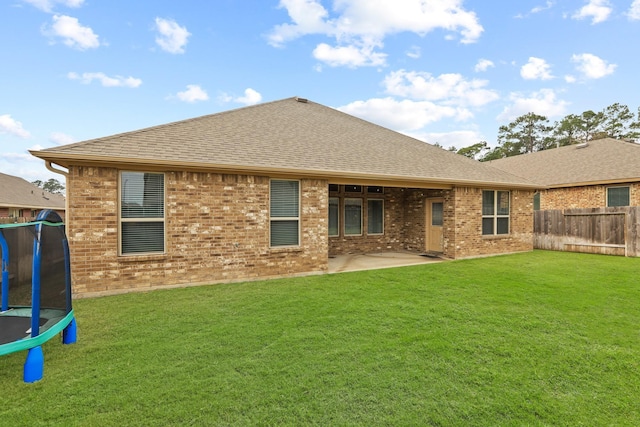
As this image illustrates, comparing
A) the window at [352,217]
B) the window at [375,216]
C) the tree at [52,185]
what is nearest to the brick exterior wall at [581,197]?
the window at [375,216]

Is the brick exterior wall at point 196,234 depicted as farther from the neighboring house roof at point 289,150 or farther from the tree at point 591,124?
the tree at point 591,124

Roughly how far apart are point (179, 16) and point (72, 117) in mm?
6242

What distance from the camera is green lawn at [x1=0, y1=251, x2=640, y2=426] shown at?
2396mm

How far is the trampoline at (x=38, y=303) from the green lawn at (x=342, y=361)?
0.27 metres

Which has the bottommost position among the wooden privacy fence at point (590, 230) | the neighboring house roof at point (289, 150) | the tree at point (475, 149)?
the wooden privacy fence at point (590, 230)

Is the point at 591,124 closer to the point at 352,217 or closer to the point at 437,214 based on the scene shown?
the point at 437,214

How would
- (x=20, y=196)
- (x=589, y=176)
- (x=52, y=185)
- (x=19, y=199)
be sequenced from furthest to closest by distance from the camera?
(x=52, y=185) < (x=20, y=196) < (x=19, y=199) < (x=589, y=176)

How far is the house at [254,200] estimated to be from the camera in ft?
19.2

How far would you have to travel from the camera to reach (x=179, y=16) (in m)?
9.98

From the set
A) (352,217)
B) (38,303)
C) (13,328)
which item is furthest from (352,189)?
(13,328)

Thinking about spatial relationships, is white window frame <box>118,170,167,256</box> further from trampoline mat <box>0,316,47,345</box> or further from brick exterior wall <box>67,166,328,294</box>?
trampoline mat <box>0,316,47,345</box>

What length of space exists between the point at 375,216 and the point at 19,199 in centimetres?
2614

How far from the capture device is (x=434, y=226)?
11.1m

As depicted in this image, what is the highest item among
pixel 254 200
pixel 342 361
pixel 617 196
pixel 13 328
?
pixel 617 196
